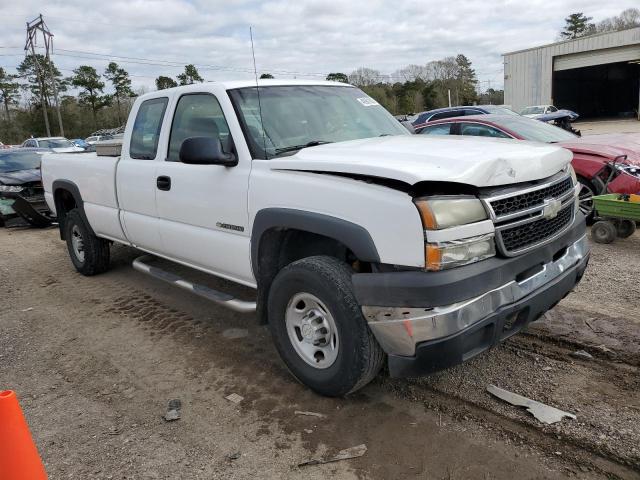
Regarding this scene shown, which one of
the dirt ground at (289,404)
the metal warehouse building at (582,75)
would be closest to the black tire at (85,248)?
the dirt ground at (289,404)

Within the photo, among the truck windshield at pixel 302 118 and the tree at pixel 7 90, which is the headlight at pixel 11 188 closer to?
the truck windshield at pixel 302 118

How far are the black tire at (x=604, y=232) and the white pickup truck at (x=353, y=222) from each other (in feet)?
10.7

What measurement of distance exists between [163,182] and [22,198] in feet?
23.8

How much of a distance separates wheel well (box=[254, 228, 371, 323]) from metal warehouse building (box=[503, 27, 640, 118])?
145 feet

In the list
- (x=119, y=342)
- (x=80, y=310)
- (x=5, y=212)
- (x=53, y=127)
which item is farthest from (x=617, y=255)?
(x=53, y=127)

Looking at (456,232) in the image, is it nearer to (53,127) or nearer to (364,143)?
(364,143)

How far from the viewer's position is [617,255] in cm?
600

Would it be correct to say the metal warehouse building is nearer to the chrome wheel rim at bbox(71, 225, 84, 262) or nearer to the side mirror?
the chrome wheel rim at bbox(71, 225, 84, 262)

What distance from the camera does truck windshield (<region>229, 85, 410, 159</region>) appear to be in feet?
12.3

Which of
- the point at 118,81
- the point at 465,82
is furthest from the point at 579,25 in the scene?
the point at 118,81

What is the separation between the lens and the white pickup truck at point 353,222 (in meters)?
2.63

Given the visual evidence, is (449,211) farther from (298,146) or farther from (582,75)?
(582,75)

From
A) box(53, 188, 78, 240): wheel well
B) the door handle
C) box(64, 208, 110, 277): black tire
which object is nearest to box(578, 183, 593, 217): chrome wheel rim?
the door handle

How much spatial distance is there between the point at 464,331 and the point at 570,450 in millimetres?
848
